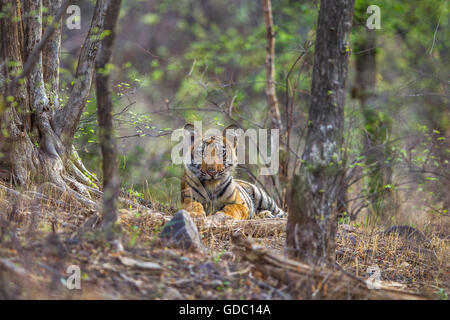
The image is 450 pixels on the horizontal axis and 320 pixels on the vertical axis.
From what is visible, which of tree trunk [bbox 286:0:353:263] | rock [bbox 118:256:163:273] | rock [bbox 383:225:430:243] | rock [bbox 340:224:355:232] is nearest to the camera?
rock [bbox 118:256:163:273]

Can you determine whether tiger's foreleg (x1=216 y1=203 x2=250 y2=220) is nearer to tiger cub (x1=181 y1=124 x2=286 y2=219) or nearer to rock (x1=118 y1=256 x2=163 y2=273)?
tiger cub (x1=181 y1=124 x2=286 y2=219)

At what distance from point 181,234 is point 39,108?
2.74m

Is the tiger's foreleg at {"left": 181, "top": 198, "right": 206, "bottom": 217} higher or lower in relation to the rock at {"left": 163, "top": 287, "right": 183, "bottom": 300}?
higher

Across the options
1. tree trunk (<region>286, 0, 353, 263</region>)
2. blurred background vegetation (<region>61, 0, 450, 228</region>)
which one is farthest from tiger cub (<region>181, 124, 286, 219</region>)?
tree trunk (<region>286, 0, 353, 263</region>)

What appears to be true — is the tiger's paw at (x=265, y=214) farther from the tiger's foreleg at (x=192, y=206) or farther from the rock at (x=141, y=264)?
the rock at (x=141, y=264)

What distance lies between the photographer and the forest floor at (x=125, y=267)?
3383 millimetres

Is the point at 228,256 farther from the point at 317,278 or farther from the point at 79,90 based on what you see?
the point at 79,90

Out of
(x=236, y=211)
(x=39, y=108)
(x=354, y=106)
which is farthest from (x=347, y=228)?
(x=39, y=108)

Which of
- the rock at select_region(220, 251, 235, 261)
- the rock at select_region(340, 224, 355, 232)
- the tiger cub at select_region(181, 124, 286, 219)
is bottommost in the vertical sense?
the rock at select_region(340, 224, 355, 232)

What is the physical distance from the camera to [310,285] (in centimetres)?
360

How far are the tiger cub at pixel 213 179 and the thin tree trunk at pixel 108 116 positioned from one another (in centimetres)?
269

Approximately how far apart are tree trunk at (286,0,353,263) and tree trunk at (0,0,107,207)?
2582 mm

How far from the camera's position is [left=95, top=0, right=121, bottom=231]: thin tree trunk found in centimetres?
372

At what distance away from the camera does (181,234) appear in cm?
435
